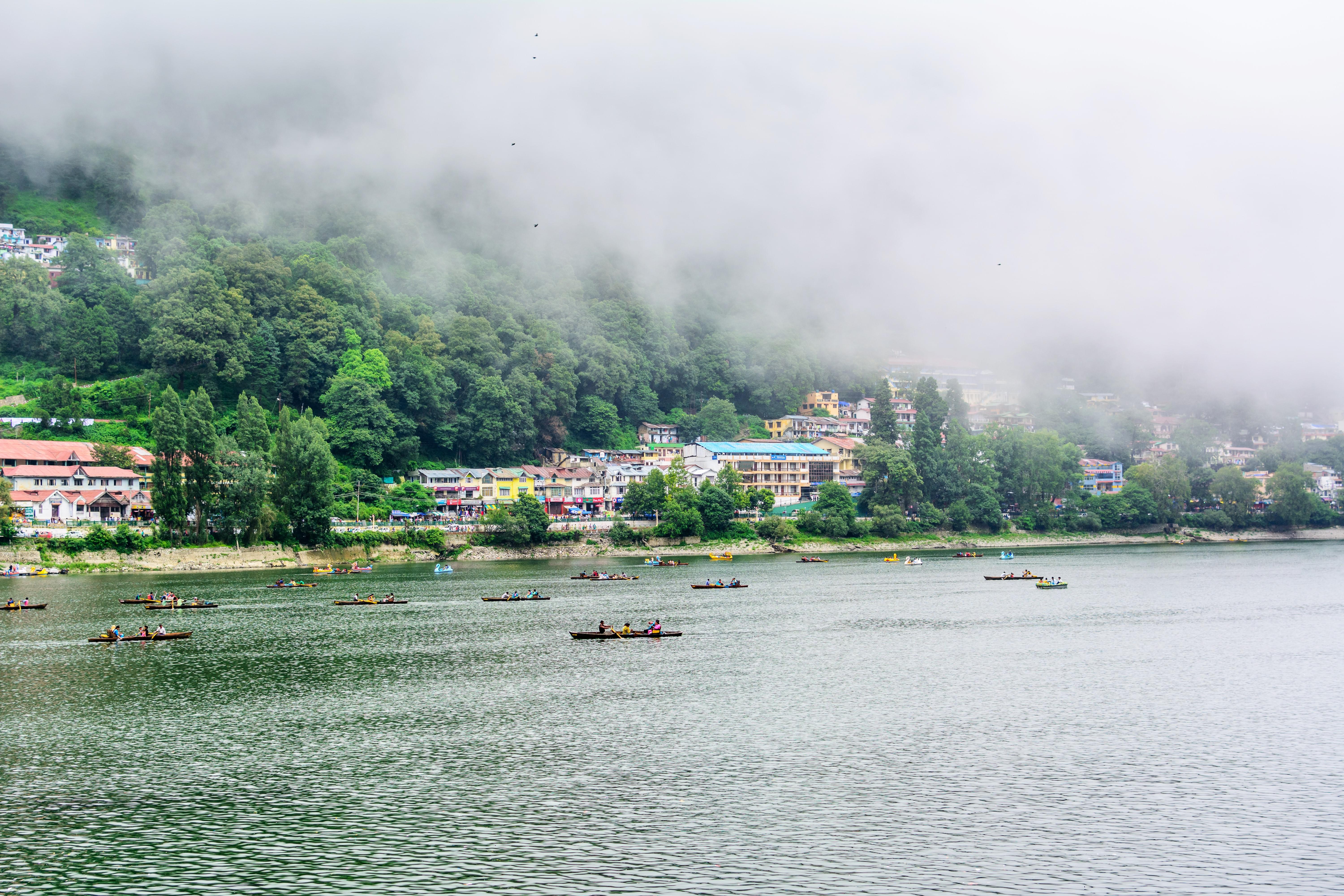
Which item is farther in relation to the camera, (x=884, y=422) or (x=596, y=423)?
(x=596, y=423)

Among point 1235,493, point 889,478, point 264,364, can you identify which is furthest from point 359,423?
point 1235,493

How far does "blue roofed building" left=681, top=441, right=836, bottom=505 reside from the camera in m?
150

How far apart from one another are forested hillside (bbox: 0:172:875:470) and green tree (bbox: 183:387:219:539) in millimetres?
33592

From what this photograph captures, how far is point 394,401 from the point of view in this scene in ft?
460

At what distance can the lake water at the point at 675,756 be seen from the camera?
23734 millimetres

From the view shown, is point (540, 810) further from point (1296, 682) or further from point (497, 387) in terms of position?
point (497, 387)

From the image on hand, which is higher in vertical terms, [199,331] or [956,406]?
[199,331]

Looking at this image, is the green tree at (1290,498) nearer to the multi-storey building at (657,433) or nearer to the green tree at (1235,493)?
the green tree at (1235,493)

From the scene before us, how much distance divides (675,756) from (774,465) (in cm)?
12054

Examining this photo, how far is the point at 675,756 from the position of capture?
33125 mm

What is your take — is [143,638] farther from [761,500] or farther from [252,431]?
[761,500]

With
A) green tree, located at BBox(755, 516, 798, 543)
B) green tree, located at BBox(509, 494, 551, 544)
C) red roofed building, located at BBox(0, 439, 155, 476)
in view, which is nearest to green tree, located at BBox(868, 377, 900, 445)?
A: green tree, located at BBox(755, 516, 798, 543)

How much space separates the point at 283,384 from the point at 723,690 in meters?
108

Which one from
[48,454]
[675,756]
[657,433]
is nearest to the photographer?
[675,756]
